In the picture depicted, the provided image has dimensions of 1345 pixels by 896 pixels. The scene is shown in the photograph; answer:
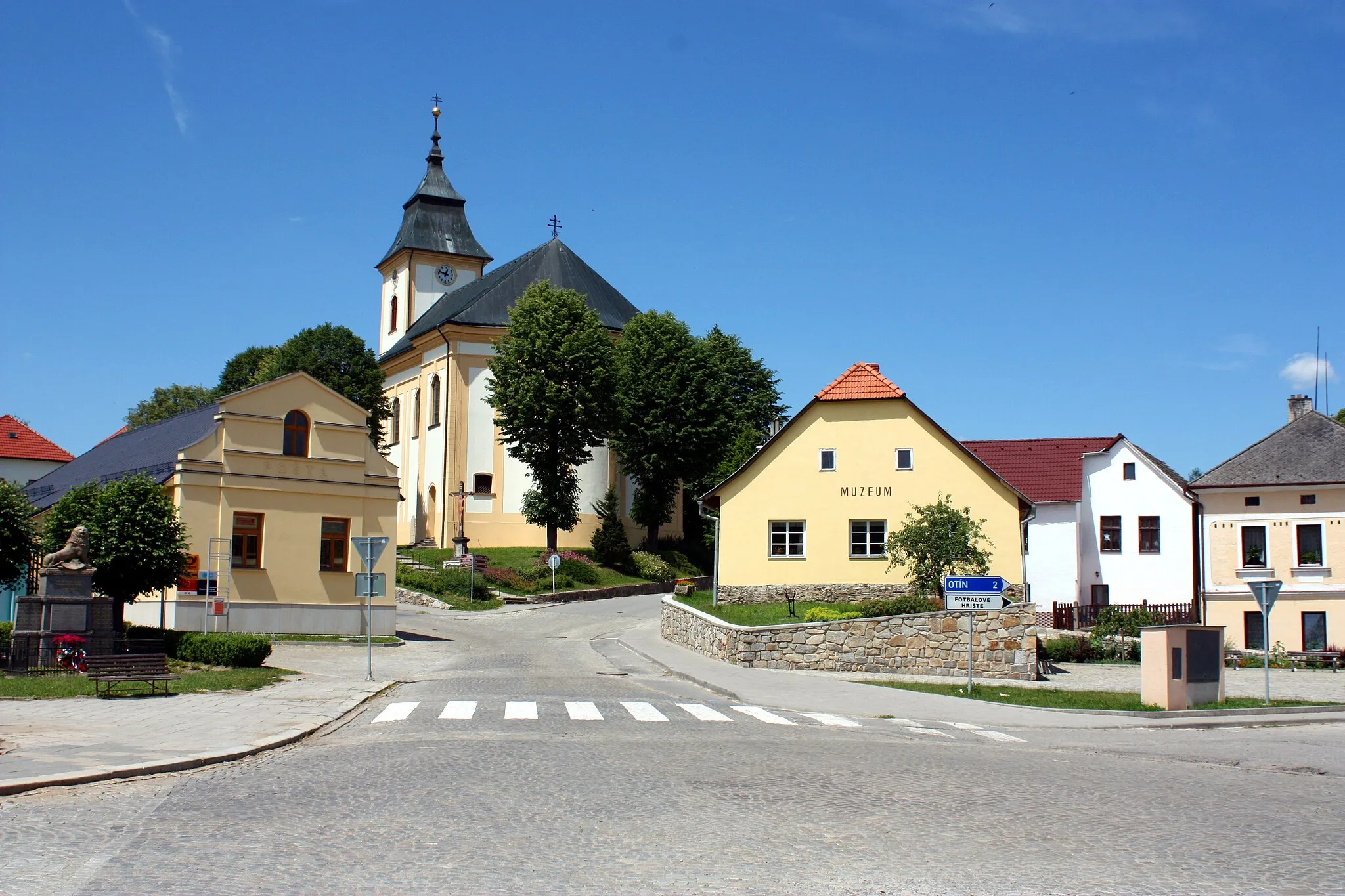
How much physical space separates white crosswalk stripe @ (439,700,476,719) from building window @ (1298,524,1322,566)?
117 ft

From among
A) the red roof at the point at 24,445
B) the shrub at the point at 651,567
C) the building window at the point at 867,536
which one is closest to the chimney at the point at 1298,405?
the building window at the point at 867,536

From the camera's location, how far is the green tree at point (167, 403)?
8275 cm

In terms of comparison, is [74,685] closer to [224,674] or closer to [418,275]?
[224,674]

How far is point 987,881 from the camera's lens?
7.38 meters

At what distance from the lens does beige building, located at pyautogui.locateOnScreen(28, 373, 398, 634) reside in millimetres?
32594

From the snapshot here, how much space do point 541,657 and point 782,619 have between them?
5.94 metres

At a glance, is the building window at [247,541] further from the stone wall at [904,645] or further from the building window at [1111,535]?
the building window at [1111,535]

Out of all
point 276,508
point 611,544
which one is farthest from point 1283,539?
point 276,508

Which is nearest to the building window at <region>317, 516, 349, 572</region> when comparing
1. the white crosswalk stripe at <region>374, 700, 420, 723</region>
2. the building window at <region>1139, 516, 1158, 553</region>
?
the white crosswalk stripe at <region>374, 700, 420, 723</region>

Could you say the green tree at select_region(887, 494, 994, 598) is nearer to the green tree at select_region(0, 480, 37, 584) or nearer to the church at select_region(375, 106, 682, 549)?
the green tree at select_region(0, 480, 37, 584)

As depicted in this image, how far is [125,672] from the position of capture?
18547 mm

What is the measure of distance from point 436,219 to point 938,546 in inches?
2052

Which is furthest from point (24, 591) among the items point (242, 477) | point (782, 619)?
point (782, 619)

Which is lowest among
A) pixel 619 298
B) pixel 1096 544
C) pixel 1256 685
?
pixel 1256 685
